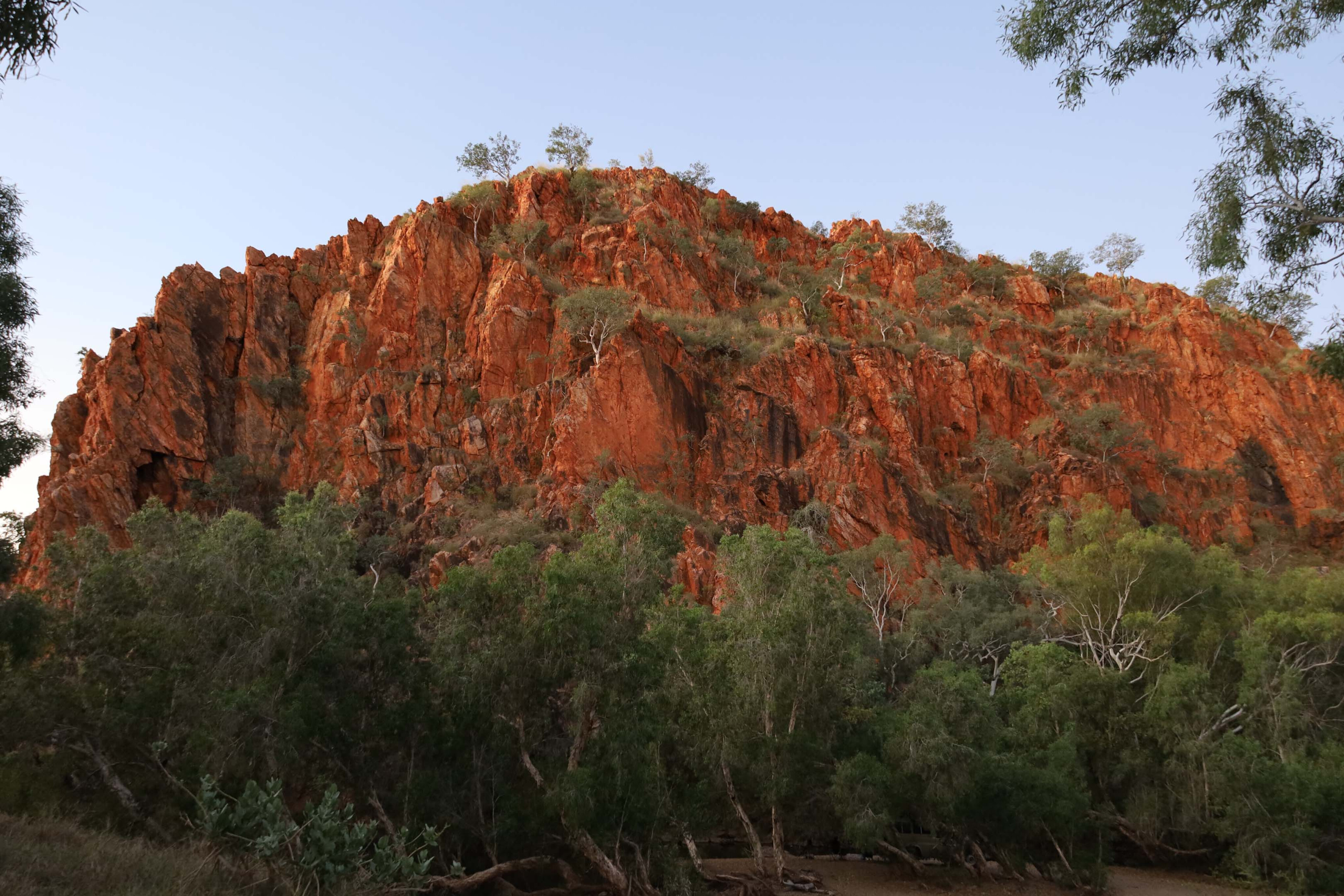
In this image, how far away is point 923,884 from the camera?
72.9 ft

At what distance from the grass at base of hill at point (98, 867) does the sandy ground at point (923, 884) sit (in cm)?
1222

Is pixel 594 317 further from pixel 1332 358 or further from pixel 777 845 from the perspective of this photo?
pixel 1332 358

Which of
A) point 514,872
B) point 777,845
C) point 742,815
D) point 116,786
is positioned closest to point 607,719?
point 514,872

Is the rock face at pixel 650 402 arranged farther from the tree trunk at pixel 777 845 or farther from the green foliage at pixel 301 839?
the green foliage at pixel 301 839

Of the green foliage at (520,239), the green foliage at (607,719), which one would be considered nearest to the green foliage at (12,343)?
the green foliage at (607,719)

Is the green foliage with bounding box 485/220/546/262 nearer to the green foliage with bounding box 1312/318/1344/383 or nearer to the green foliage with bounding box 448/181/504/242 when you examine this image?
the green foliage with bounding box 448/181/504/242

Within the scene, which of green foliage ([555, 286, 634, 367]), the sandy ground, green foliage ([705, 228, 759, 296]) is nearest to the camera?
the sandy ground

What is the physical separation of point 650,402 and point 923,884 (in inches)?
904

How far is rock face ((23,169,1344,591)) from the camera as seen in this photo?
37656 millimetres

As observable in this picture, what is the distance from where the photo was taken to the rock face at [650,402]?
1483 inches

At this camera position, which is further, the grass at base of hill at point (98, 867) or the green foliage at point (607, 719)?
the green foliage at point (607, 719)

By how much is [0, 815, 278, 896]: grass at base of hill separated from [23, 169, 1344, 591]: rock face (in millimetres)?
19579

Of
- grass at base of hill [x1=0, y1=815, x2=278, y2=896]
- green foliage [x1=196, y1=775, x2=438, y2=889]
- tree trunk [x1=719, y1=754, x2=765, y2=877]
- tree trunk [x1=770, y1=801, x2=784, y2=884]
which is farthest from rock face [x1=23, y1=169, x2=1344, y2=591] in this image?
grass at base of hill [x1=0, y1=815, x2=278, y2=896]

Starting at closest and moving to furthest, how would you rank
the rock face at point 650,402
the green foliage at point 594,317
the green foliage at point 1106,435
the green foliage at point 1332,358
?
the green foliage at point 1332,358 < the rock face at point 650,402 < the green foliage at point 594,317 < the green foliage at point 1106,435
